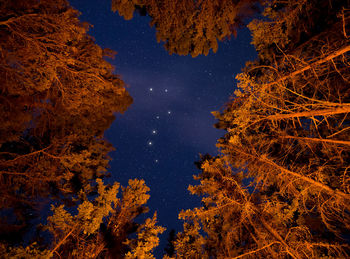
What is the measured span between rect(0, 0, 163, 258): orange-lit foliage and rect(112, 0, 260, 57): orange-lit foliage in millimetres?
2378

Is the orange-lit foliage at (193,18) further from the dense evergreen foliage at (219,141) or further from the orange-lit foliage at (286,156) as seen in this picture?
the orange-lit foliage at (286,156)

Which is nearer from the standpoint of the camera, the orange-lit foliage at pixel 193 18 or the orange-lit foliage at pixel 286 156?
the orange-lit foliage at pixel 286 156

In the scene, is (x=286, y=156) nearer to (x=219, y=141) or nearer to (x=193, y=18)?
(x=219, y=141)

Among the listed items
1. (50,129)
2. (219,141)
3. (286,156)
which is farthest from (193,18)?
(50,129)

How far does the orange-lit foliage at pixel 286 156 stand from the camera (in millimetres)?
3779

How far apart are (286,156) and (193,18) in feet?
20.9

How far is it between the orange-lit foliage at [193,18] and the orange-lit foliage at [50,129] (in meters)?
2.38

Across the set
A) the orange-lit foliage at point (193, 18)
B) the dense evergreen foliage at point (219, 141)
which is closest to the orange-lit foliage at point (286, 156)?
the dense evergreen foliage at point (219, 141)

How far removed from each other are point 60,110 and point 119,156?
150 ft

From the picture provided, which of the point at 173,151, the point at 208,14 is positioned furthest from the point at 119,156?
the point at 208,14

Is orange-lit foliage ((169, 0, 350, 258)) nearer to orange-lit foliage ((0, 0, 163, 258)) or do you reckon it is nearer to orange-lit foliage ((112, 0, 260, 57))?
orange-lit foliage ((112, 0, 260, 57))

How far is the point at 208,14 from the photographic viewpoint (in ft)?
17.6

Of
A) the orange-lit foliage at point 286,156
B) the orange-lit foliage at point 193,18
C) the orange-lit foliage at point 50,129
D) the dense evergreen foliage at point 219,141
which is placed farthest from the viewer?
the orange-lit foliage at point 193,18

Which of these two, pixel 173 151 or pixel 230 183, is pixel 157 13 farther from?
pixel 173 151
